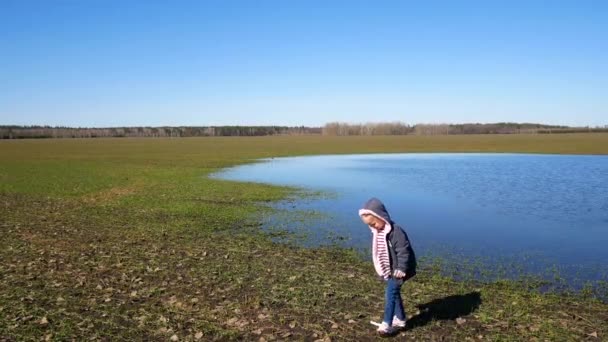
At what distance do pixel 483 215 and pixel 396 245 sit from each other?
1562cm

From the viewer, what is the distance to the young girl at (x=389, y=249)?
764cm

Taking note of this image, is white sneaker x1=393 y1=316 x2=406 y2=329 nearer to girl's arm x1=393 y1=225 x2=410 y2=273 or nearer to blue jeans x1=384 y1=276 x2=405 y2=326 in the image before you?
blue jeans x1=384 y1=276 x2=405 y2=326

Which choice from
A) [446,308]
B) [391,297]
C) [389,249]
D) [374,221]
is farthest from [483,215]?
[374,221]

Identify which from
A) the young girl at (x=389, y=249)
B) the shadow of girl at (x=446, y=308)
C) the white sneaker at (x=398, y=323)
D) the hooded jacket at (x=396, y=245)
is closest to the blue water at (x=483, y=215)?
the shadow of girl at (x=446, y=308)

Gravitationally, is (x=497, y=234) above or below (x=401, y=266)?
below

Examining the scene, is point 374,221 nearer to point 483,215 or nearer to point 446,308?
point 446,308

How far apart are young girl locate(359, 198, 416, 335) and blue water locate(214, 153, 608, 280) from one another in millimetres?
6670

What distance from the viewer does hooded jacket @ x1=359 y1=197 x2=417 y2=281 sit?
7.62 meters

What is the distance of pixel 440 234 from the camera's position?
17688mm

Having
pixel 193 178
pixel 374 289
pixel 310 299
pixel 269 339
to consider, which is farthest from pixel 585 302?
pixel 193 178

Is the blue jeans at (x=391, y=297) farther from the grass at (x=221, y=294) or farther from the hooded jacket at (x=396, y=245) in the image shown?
the grass at (x=221, y=294)

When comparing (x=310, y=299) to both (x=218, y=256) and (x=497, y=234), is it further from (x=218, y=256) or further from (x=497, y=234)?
(x=497, y=234)

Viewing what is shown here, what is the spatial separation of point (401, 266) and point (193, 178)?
110 ft

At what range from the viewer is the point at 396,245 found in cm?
775
